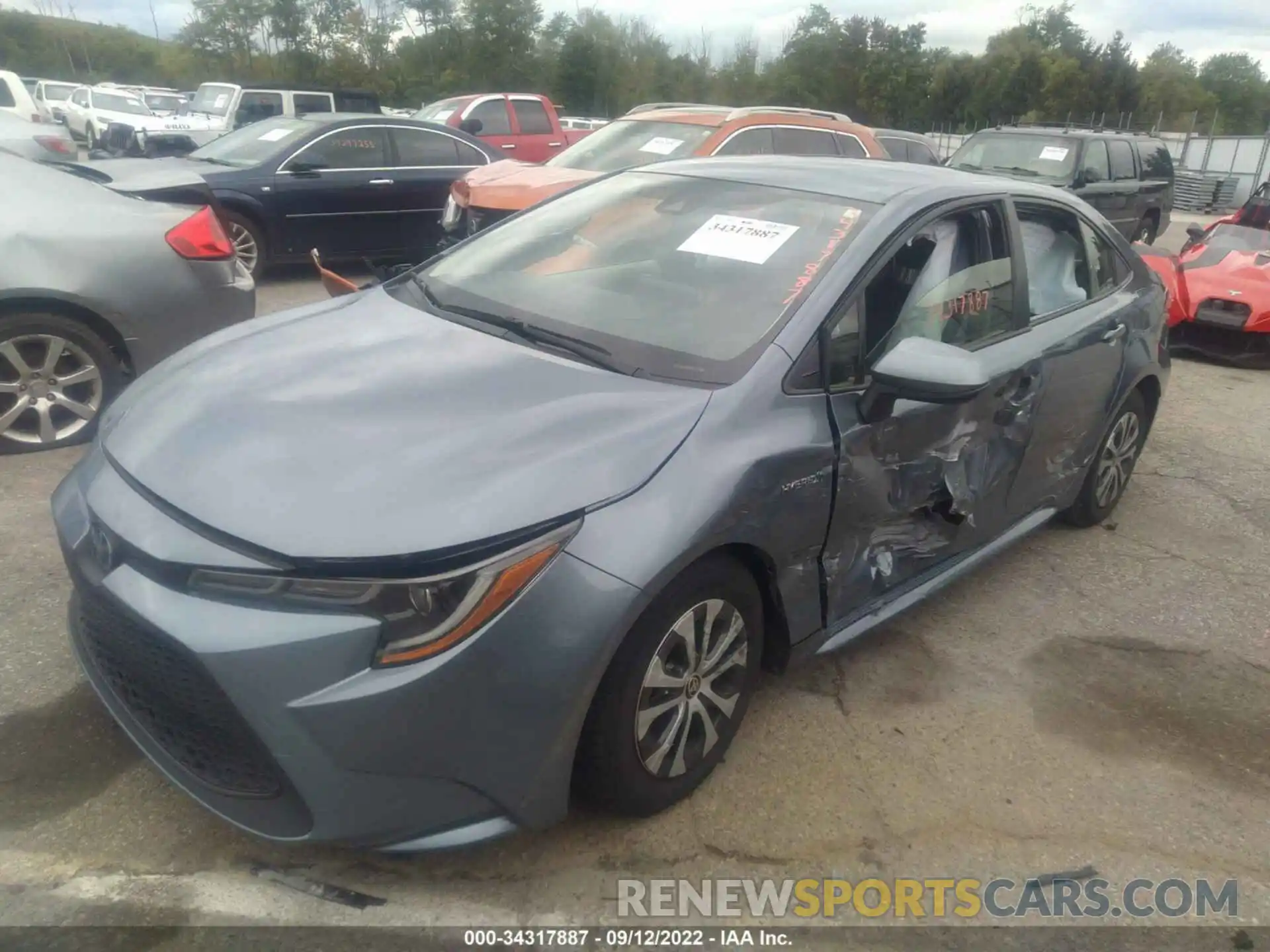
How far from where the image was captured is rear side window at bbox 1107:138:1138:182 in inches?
465

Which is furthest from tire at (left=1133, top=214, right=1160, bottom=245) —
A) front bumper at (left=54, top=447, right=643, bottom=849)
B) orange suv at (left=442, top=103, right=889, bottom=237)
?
front bumper at (left=54, top=447, right=643, bottom=849)

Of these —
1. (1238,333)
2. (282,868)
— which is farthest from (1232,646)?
(1238,333)

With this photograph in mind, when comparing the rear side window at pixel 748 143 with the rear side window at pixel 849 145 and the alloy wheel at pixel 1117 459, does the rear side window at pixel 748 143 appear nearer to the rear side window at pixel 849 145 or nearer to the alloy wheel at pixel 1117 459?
the rear side window at pixel 849 145

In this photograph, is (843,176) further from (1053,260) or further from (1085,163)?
(1085,163)

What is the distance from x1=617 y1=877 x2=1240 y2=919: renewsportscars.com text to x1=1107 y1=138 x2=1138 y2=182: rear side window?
36.9ft

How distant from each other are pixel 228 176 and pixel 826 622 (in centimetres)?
747

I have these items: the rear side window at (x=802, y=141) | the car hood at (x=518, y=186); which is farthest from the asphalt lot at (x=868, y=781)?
the rear side window at (x=802, y=141)

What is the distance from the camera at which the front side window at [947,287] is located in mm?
2873

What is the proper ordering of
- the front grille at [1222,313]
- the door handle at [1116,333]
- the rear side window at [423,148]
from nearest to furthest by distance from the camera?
the door handle at [1116,333] → the front grille at [1222,313] → the rear side window at [423,148]

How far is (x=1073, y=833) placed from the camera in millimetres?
2639

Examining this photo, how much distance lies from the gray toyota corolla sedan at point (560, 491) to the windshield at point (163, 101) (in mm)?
26238

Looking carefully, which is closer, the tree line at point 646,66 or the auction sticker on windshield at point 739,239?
the auction sticker on windshield at point 739,239

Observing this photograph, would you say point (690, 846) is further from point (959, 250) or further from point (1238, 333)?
point (1238, 333)

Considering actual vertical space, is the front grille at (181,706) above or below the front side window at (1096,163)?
below
